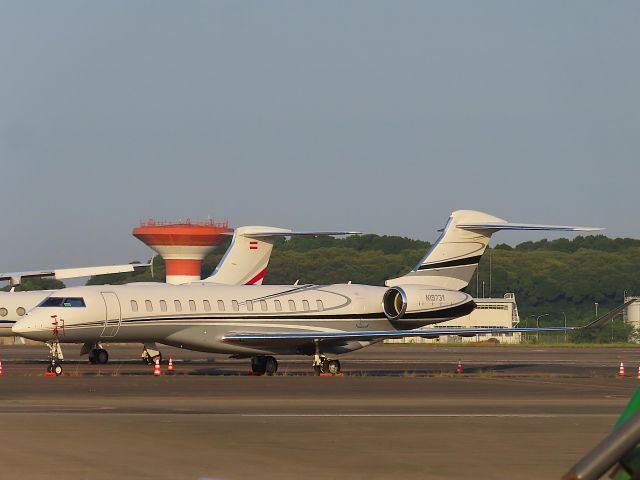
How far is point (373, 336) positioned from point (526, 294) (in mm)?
89069

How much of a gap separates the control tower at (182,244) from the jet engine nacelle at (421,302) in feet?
199

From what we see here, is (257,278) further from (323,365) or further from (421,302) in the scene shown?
(323,365)

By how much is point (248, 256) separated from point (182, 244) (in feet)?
142

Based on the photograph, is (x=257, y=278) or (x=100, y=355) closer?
(x=100, y=355)

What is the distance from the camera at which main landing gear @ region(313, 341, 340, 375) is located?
118 ft

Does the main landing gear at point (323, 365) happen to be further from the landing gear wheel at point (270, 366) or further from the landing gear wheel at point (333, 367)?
the landing gear wheel at point (270, 366)

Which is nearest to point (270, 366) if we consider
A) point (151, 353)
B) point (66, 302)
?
point (151, 353)

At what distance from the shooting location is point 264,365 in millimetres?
36562

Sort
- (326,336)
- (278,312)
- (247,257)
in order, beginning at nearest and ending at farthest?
(326,336) → (278,312) → (247,257)

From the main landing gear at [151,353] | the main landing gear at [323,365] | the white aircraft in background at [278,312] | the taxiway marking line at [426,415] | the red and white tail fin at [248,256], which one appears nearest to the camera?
the taxiway marking line at [426,415]

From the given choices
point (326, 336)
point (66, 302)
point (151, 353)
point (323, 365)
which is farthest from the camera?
point (151, 353)

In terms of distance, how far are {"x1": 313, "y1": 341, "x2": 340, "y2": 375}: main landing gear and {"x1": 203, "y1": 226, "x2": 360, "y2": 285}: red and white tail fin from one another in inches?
731

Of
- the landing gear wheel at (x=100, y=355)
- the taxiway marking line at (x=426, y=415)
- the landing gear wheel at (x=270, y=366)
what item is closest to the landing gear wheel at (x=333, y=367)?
the landing gear wheel at (x=270, y=366)

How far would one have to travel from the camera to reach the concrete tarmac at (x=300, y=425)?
494 inches
